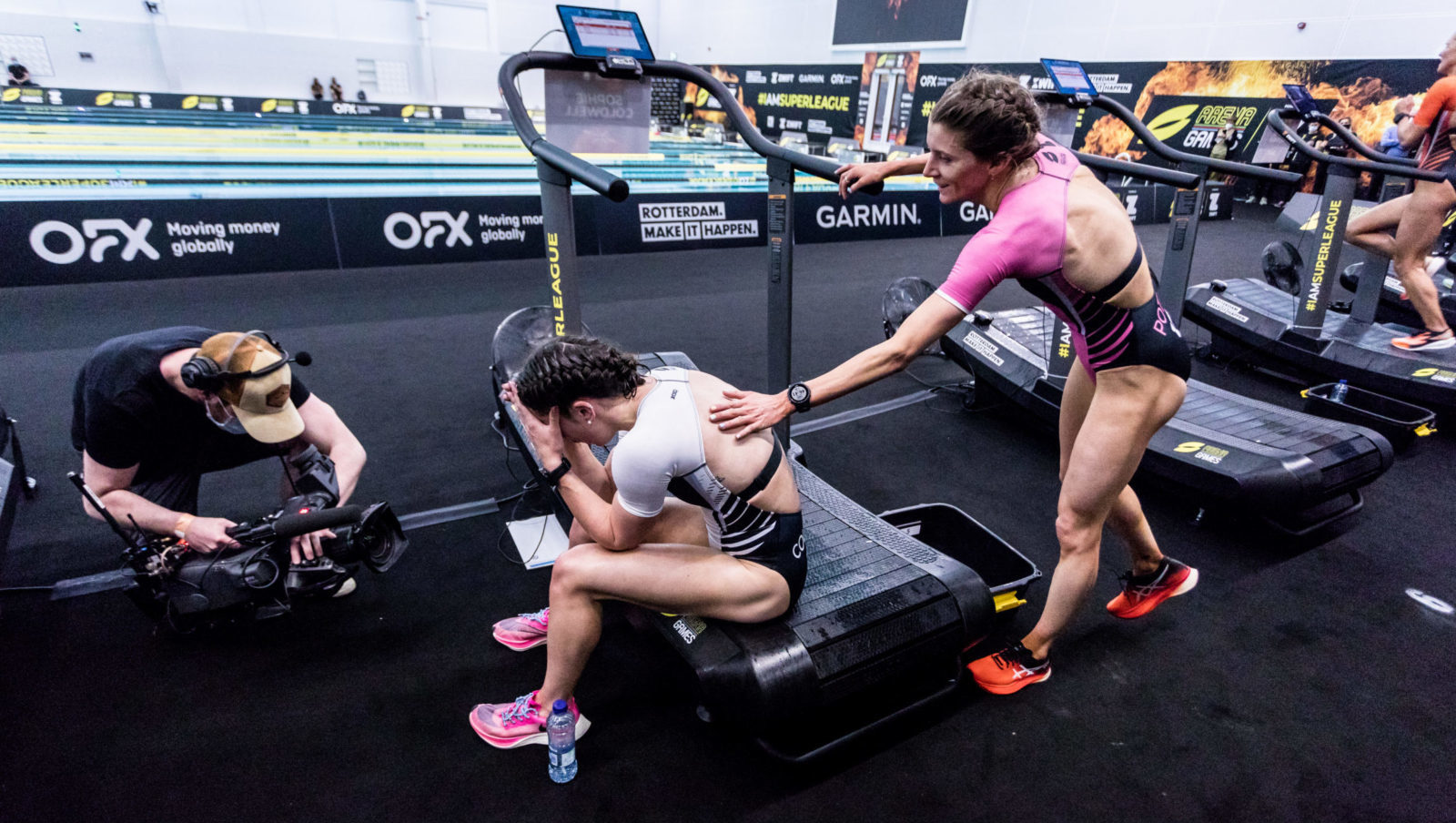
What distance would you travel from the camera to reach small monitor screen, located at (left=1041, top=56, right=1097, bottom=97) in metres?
3.38

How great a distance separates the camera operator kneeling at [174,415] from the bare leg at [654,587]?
0.86m

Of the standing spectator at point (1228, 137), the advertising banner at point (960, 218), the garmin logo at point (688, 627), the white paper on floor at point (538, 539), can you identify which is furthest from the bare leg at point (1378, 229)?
the standing spectator at point (1228, 137)

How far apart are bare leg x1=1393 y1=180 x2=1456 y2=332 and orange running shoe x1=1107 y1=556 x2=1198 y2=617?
124 inches

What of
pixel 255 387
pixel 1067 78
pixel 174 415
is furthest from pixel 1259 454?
pixel 174 415

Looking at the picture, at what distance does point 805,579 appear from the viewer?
1960 millimetres

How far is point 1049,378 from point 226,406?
3.48m

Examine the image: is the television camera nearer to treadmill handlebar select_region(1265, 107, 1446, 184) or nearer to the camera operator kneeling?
the camera operator kneeling

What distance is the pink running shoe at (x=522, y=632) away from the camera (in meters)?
2.23

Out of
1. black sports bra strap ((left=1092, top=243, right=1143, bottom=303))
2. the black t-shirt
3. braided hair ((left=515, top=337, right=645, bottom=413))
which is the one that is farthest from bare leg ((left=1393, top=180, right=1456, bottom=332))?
the black t-shirt

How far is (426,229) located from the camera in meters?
6.46

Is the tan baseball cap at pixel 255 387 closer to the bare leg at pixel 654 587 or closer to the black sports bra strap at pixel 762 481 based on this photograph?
the bare leg at pixel 654 587

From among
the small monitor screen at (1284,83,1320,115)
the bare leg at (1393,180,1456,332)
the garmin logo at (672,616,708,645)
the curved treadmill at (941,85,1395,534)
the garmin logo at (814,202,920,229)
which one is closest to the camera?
the garmin logo at (672,616,708,645)

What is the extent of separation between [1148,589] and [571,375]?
2.12 metres

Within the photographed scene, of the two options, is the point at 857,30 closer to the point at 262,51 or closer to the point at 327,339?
the point at 262,51
